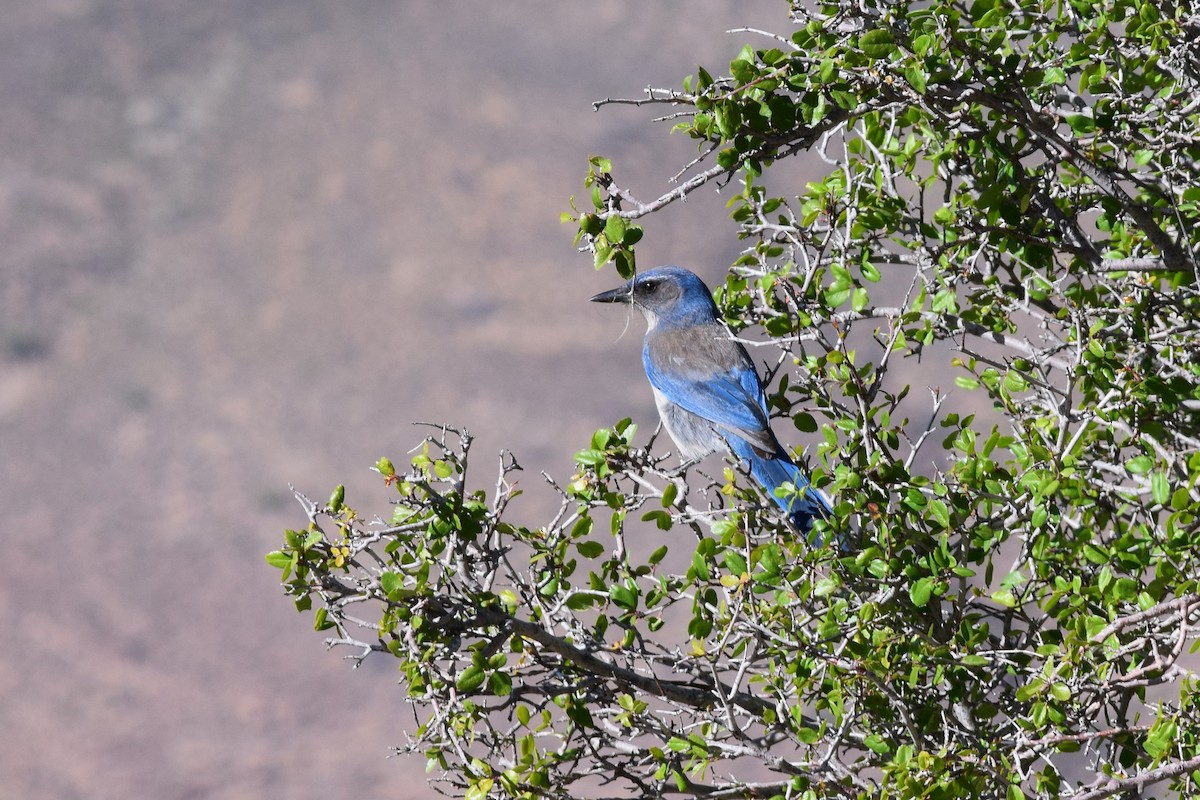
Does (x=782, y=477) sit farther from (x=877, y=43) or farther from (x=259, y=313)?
(x=259, y=313)

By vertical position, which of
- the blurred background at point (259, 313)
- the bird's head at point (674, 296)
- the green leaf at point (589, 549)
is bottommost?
the green leaf at point (589, 549)

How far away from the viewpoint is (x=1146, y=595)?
3.28 m

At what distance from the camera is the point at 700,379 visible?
17.6 ft

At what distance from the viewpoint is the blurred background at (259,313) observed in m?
14.7

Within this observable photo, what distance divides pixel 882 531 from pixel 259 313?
17.8 meters

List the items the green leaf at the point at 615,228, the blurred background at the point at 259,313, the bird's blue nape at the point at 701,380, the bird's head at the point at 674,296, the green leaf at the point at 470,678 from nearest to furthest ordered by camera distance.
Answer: the green leaf at the point at 470,678 < the green leaf at the point at 615,228 < the bird's blue nape at the point at 701,380 < the bird's head at the point at 674,296 < the blurred background at the point at 259,313

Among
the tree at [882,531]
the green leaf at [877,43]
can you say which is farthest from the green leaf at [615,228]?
the green leaf at [877,43]

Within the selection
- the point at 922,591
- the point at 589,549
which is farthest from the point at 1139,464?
the point at 589,549

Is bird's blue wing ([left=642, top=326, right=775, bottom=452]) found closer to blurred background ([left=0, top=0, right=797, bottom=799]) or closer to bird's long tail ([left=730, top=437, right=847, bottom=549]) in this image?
bird's long tail ([left=730, top=437, right=847, bottom=549])

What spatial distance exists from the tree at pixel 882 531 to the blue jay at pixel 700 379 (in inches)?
26.5

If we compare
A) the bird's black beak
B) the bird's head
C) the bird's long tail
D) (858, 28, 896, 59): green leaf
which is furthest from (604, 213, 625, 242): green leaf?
the bird's head

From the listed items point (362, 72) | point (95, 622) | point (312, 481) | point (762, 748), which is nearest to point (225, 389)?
point (312, 481)

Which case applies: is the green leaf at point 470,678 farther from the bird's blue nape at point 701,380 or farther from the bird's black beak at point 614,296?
the bird's black beak at point 614,296

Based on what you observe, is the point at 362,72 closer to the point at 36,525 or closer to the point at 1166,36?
the point at 36,525
